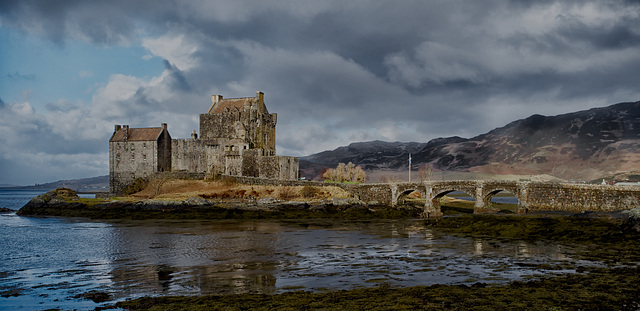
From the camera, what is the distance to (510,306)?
13.5 m

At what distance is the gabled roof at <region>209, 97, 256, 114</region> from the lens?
261 feet

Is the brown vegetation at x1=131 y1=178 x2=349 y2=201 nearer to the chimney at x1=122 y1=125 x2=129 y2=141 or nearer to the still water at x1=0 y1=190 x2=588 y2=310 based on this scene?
the chimney at x1=122 y1=125 x2=129 y2=141

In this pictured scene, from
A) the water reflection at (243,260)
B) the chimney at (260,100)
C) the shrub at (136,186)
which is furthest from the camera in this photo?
the chimney at (260,100)

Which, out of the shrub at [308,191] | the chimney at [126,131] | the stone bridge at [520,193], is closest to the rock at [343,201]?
the stone bridge at [520,193]

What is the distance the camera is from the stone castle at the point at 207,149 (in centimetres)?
7550

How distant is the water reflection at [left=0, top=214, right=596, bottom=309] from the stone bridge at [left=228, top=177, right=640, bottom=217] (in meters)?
18.7

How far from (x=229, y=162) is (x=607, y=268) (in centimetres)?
6256

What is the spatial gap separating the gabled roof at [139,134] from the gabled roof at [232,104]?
972 centimetres

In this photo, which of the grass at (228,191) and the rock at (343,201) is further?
the grass at (228,191)

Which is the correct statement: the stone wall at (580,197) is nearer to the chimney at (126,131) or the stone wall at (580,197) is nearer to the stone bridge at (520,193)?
the stone bridge at (520,193)

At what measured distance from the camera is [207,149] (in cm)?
7738

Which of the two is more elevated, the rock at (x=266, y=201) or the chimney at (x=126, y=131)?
the chimney at (x=126, y=131)

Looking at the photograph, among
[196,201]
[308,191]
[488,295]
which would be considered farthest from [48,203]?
[488,295]

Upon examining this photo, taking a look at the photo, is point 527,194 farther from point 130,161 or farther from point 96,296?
point 130,161
